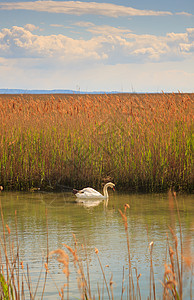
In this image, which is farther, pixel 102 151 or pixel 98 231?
pixel 102 151

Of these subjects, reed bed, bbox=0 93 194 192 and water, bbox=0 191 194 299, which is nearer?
water, bbox=0 191 194 299

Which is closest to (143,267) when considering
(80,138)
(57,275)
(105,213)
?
(57,275)

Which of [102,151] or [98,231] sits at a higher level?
[102,151]

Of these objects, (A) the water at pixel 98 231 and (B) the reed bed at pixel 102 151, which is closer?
(A) the water at pixel 98 231

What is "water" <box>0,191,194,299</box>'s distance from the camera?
4500mm

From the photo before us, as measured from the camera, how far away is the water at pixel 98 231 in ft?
14.8

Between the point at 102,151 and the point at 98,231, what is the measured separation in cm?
372

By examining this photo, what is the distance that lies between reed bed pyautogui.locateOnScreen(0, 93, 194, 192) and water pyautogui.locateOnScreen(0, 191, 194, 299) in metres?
0.50

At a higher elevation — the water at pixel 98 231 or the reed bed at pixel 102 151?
the reed bed at pixel 102 151

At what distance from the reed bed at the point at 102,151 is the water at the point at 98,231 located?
498 millimetres

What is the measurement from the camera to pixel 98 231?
6367 millimetres

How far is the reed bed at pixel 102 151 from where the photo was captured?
9359 millimetres

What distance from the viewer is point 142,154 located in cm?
940

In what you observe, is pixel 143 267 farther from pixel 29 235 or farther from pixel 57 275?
pixel 29 235
